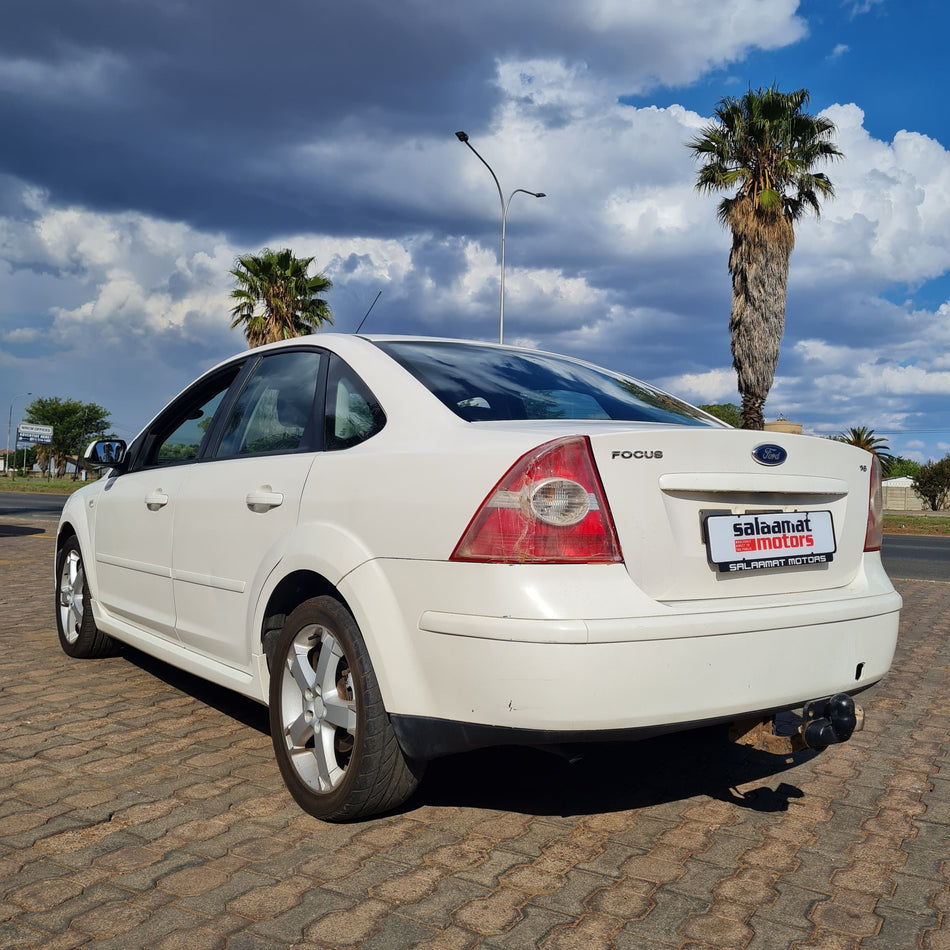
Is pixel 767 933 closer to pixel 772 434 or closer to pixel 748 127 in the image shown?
pixel 772 434

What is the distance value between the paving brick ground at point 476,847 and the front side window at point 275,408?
4.00 ft

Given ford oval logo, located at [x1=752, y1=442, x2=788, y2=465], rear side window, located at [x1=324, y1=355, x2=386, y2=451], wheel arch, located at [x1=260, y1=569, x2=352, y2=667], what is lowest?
wheel arch, located at [x1=260, y1=569, x2=352, y2=667]

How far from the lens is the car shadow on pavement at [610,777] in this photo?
339cm

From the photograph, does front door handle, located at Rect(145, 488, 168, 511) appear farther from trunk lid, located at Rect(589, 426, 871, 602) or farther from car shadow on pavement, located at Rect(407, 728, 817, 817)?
trunk lid, located at Rect(589, 426, 871, 602)

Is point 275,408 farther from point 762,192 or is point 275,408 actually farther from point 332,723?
point 762,192

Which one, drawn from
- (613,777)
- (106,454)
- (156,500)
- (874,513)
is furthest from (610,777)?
(106,454)

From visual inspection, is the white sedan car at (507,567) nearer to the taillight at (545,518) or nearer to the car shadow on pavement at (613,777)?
the taillight at (545,518)

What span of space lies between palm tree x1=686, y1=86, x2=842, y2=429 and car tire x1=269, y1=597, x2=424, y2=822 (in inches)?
956

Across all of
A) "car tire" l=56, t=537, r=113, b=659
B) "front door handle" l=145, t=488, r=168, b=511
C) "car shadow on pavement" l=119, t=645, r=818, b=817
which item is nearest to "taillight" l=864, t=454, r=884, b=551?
"car shadow on pavement" l=119, t=645, r=818, b=817

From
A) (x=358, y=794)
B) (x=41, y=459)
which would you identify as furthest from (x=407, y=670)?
(x=41, y=459)

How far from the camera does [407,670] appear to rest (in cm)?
275

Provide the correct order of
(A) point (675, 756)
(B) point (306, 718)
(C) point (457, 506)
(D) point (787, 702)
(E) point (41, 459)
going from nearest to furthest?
(C) point (457, 506), (D) point (787, 702), (B) point (306, 718), (A) point (675, 756), (E) point (41, 459)

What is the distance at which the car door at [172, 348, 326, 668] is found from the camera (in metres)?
3.42

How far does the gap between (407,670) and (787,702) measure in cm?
111
